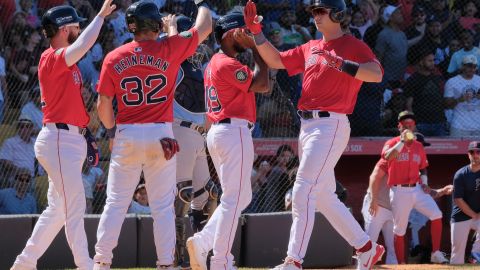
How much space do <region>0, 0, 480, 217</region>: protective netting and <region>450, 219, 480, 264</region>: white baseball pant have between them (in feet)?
5.33

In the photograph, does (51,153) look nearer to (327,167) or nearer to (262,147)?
(327,167)

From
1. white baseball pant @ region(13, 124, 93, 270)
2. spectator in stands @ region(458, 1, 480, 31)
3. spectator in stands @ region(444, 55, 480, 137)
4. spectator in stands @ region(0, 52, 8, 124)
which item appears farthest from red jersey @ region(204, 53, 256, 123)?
spectator in stands @ region(458, 1, 480, 31)


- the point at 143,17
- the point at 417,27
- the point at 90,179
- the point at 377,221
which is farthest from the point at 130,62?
the point at 417,27

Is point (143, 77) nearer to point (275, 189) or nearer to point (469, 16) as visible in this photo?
point (275, 189)

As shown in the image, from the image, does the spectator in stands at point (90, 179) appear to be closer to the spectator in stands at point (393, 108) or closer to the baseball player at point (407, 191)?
the baseball player at point (407, 191)

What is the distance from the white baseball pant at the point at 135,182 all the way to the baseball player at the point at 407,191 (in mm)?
5959

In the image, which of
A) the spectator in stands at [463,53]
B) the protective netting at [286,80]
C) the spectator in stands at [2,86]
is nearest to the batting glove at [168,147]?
the protective netting at [286,80]

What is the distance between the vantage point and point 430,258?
13.1 meters

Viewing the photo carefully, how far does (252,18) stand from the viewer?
279 inches

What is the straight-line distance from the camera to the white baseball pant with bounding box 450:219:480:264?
1252 cm

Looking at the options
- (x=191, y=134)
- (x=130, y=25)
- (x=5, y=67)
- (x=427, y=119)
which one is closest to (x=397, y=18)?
(x=427, y=119)

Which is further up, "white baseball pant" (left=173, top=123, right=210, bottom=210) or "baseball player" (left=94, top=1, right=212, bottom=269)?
→ "baseball player" (left=94, top=1, right=212, bottom=269)

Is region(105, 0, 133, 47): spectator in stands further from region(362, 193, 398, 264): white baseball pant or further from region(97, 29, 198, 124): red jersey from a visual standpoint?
region(97, 29, 198, 124): red jersey

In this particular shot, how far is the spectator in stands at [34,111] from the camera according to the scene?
11438 millimetres
